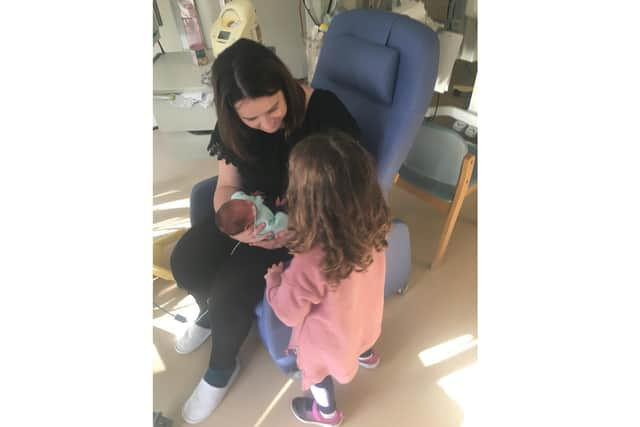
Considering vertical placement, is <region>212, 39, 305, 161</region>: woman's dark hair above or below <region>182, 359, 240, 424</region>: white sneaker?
above

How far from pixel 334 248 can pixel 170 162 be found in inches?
76.6

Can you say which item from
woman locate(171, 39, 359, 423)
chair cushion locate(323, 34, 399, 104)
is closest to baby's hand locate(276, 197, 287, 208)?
woman locate(171, 39, 359, 423)

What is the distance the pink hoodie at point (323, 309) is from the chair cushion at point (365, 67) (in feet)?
1.77

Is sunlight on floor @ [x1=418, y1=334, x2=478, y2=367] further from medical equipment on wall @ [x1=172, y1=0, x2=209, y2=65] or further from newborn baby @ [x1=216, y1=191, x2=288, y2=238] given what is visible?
medical equipment on wall @ [x1=172, y1=0, x2=209, y2=65]

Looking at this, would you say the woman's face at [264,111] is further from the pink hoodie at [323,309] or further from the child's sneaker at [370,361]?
the child's sneaker at [370,361]

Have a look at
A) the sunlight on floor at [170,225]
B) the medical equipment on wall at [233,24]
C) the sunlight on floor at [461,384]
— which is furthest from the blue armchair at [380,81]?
the sunlight on floor at [170,225]

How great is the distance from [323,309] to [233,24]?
1.49 metres

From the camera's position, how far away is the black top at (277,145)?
108cm

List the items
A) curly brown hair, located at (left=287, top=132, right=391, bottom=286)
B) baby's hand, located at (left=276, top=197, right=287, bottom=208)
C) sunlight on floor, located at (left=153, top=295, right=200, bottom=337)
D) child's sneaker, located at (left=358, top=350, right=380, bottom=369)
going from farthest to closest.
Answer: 1. sunlight on floor, located at (left=153, top=295, right=200, bottom=337)
2. child's sneaker, located at (left=358, top=350, right=380, bottom=369)
3. baby's hand, located at (left=276, top=197, right=287, bottom=208)
4. curly brown hair, located at (left=287, top=132, right=391, bottom=286)

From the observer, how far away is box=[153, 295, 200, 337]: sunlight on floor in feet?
5.01
